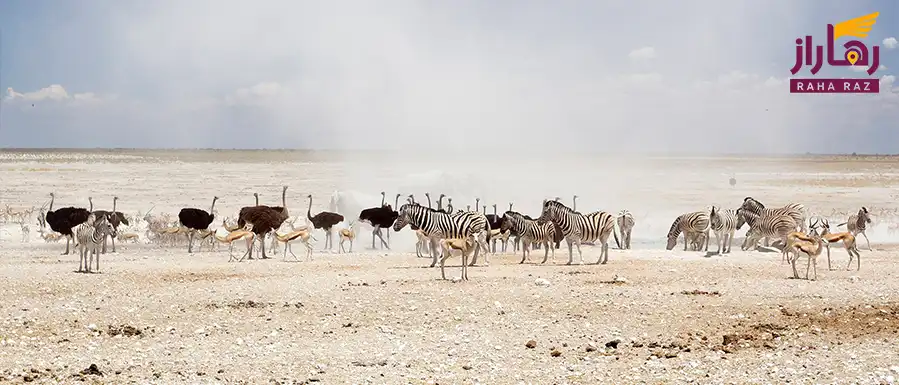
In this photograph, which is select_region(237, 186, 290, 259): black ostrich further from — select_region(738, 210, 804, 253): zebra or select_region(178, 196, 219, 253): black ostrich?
select_region(738, 210, 804, 253): zebra

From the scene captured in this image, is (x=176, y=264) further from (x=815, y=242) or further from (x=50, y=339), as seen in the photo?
(x=815, y=242)

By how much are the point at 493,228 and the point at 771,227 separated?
648cm

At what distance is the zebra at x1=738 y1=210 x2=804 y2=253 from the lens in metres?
21.3

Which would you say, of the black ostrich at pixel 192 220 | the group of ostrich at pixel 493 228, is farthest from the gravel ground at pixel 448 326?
the black ostrich at pixel 192 220

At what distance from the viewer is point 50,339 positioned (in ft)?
34.6

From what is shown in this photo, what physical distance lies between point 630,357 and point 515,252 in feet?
39.9

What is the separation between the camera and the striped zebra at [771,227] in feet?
69.9

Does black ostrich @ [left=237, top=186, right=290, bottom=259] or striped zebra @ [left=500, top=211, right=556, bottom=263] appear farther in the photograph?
black ostrich @ [left=237, top=186, right=290, bottom=259]

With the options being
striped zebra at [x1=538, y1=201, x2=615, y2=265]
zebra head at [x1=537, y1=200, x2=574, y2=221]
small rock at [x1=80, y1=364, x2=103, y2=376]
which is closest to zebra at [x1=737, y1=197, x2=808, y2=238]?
striped zebra at [x1=538, y1=201, x2=615, y2=265]

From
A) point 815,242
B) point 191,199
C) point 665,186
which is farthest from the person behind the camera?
point 665,186

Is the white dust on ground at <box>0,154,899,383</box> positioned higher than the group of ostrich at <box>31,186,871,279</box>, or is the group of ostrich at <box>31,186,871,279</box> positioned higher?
the group of ostrich at <box>31,186,871,279</box>

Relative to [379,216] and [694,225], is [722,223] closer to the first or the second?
[694,225]

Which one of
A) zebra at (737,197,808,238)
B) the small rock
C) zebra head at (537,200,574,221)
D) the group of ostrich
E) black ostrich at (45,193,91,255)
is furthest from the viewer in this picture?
zebra at (737,197,808,238)

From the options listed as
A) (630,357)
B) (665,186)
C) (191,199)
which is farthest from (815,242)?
(665,186)
